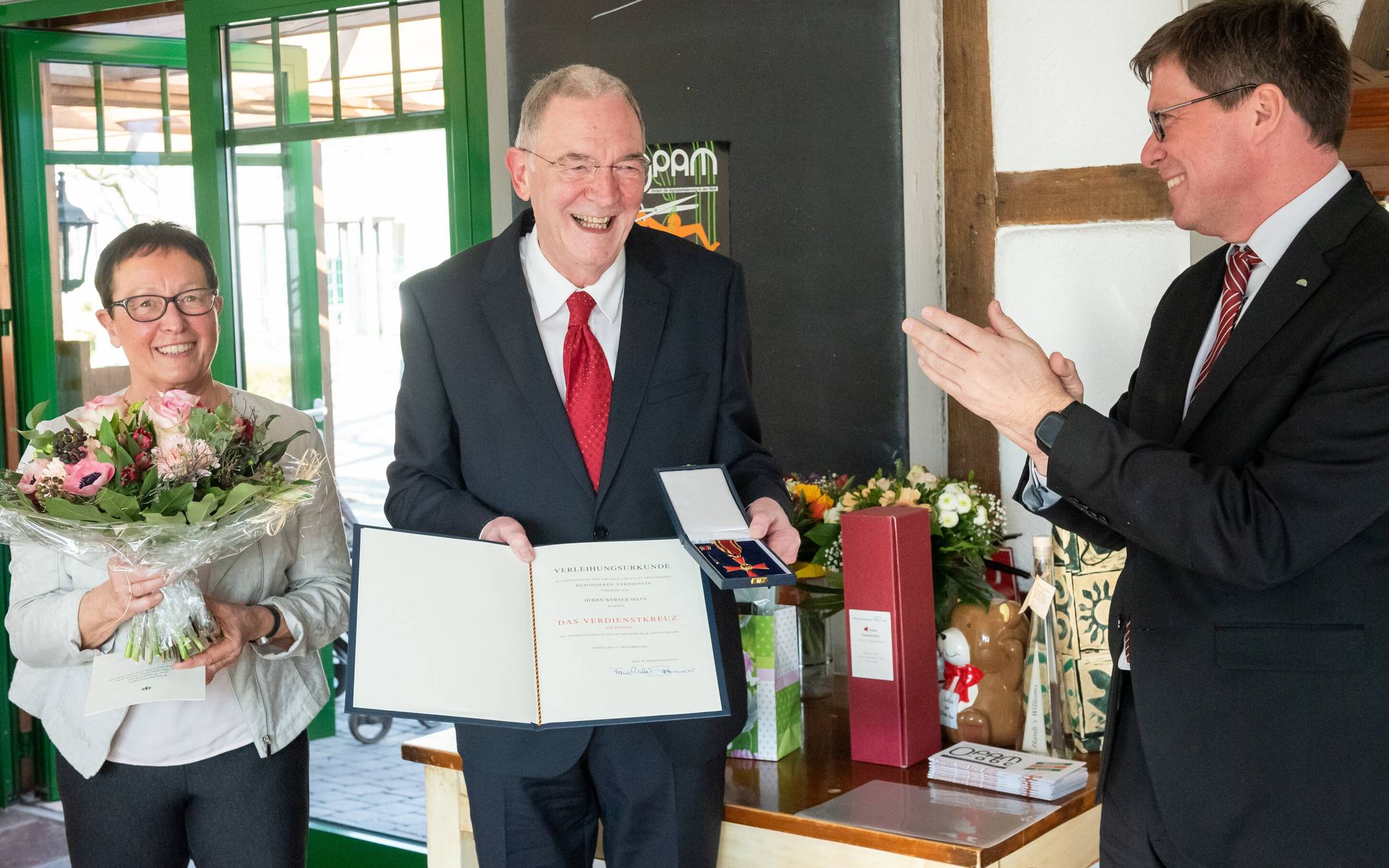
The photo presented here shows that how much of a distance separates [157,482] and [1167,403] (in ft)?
4.82

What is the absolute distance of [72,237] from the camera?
193 inches

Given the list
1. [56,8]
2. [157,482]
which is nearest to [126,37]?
[56,8]

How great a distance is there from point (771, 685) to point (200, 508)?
1109 mm

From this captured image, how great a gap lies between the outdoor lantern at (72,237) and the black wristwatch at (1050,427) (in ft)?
14.2

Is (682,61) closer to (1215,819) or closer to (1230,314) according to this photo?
(1230,314)

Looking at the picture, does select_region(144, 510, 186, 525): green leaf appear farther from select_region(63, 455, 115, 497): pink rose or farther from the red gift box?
the red gift box

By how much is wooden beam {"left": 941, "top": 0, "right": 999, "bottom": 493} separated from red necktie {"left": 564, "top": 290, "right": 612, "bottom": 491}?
4.04ft

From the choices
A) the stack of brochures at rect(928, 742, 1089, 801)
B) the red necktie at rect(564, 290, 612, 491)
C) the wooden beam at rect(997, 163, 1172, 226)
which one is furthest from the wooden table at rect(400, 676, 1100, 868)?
the wooden beam at rect(997, 163, 1172, 226)

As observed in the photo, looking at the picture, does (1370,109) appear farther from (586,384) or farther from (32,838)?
(32,838)

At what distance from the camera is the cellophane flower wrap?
6.18ft

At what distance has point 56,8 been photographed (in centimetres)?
461

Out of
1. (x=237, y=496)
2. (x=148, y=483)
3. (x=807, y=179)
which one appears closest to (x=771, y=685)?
(x=237, y=496)
